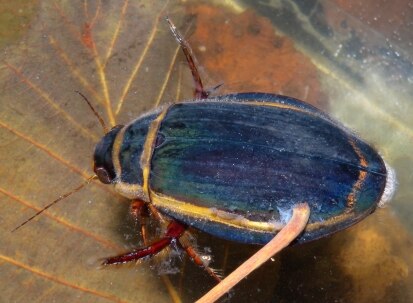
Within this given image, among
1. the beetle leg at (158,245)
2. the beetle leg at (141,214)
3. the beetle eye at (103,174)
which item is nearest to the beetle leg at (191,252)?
the beetle leg at (158,245)

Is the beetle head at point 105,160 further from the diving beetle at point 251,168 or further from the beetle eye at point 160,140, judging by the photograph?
the beetle eye at point 160,140

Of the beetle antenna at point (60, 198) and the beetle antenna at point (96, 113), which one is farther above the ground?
the beetle antenna at point (96, 113)

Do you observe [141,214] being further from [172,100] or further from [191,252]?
[172,100]

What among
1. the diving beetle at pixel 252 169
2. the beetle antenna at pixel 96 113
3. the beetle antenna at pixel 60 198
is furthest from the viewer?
the beetle antenna at pixel 96 113

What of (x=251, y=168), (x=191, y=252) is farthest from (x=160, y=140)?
(x=191, y=252)

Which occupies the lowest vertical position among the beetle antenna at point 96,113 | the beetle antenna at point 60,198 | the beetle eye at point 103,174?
the beetle antenna at point 60,198

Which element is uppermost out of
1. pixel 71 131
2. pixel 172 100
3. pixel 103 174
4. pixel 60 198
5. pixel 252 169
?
pixel 252 169

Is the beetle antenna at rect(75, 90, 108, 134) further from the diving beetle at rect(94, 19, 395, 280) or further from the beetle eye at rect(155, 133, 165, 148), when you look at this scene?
the beetle eye at rect(155, 133, 165, 148)
